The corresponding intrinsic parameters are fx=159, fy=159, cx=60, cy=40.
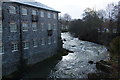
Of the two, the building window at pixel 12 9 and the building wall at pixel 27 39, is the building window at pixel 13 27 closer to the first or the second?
the building wall at pixel 27 39

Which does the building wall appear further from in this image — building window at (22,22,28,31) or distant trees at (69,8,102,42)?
distant trees at (69,8,102,42)

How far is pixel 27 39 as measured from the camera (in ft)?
74.3

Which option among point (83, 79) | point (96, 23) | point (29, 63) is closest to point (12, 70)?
point (29, 63)

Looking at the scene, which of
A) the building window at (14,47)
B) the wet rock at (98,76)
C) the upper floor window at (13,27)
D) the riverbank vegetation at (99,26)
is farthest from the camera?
Result: the riverbank vegetation at (99,26)

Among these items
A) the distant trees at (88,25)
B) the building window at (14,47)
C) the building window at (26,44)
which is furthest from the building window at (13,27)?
the distant trees at (88,25)

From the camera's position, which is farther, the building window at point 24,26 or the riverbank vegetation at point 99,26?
the riverbank vegetation at point 99,26

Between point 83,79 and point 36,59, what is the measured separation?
30.8 feet

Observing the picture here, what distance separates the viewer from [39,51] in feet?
84.1

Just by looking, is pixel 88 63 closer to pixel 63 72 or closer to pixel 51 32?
pixel 63 72

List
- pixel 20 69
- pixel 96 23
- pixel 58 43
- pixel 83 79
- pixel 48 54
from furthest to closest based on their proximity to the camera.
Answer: pixel 96 23 → pixel 58 43 → pixel 48 54 → pixel 20 69 → pixel 83 79

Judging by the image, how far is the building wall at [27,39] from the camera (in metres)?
18.5

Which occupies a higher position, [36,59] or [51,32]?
[51,32]

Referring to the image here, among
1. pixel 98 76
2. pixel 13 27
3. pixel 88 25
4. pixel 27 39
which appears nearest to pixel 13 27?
pixel 13 27

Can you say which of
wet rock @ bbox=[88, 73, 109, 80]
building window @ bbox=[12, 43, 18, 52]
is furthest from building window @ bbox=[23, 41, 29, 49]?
wet rock @ bbox=[88, 73, 109, 80]
